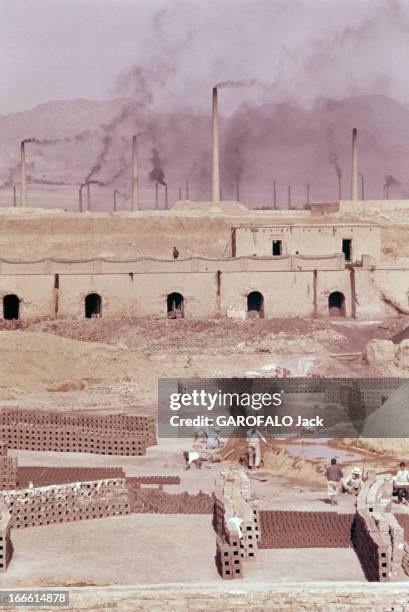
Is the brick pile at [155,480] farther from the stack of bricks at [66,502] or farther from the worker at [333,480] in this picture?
the worker at [333,480]

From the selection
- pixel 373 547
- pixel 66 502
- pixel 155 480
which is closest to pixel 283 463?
pixel 155 480

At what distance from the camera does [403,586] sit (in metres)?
12.8

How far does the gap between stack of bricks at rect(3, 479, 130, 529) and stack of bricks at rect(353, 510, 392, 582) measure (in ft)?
11.5

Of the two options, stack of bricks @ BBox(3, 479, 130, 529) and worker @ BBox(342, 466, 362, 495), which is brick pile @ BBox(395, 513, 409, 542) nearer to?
worker @ BBox(342, 466, 362, 495)

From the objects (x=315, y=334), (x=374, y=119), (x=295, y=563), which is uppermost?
(x=374, y=119)

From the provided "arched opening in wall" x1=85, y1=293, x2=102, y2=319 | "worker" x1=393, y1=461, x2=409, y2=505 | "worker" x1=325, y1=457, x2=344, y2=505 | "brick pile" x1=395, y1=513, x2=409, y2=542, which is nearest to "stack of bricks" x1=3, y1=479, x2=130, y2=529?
"worker" x1=325, y1=457, x2=344, y2=505

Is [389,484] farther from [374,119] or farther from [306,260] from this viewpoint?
[374,119]

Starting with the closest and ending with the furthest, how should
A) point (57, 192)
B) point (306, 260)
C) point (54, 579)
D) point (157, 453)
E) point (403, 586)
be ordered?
point (403, 586)
point (54, 579)
point (157, 453)
point (306, 260)
point (57, 192)

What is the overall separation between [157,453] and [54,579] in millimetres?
8823

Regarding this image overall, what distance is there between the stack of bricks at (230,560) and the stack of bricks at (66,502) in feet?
10.6

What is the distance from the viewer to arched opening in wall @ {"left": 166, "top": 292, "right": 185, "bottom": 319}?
133 ft

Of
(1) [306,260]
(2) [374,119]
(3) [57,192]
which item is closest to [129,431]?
(1) [306,260]

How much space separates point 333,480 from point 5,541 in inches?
221

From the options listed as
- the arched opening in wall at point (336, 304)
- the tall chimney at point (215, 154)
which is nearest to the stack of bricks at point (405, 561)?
the arched opening in wall at point (336, 304)
